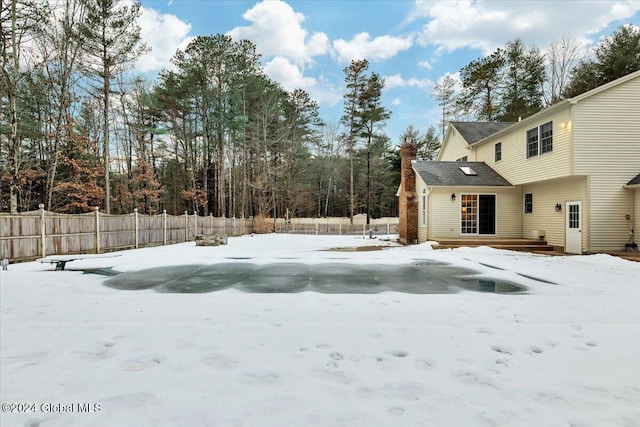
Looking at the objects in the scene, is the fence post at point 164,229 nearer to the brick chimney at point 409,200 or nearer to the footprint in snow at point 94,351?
the brick chimney at point 409,200

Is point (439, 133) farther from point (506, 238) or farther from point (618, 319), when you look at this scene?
point (618, 319)

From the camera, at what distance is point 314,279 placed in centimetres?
663

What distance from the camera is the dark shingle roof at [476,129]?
1770 cm

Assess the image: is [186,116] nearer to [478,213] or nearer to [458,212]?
[458,212]

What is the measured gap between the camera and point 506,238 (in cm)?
1406

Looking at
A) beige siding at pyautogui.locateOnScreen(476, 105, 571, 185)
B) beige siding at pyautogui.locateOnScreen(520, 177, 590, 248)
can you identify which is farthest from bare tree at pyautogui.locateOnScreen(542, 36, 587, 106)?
beige siding at pyautogui.locateOnScreen(520, 177, 590, 248)

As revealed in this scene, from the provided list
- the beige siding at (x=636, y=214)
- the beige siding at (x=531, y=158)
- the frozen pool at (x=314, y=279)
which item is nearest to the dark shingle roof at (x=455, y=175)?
the beige siding at (x=531, y=158)

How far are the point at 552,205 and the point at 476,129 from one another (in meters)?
7.23

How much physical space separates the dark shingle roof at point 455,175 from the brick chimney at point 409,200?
411 mm

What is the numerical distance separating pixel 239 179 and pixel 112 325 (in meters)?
27.0

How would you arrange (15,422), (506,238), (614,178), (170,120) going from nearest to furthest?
(15,422) → (614,178) → (506,238) → (170,120)

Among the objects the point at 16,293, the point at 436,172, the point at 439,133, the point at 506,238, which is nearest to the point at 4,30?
the point at 16,293

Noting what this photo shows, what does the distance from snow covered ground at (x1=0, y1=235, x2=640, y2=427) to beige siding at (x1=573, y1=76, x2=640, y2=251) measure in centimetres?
742

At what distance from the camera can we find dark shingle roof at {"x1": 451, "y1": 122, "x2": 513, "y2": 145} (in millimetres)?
17698
